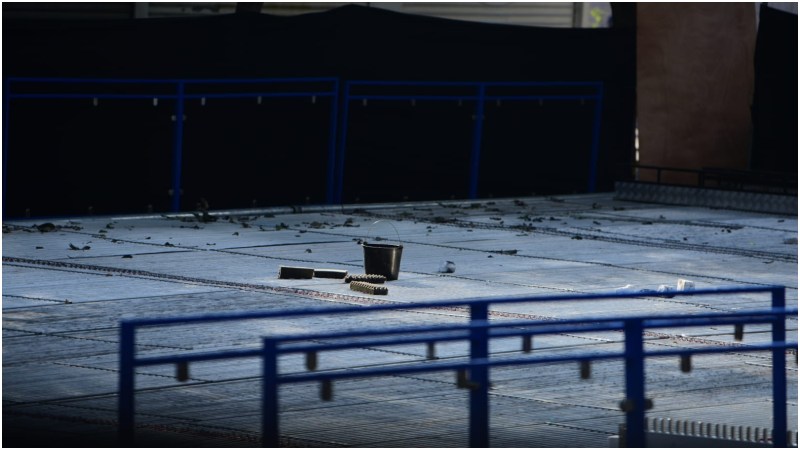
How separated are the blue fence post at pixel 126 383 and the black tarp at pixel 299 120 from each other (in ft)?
49.5

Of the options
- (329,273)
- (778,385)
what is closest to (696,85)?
(329,273)

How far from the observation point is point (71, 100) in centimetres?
2462

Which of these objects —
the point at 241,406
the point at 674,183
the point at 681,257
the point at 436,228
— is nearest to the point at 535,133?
the point at 674,183

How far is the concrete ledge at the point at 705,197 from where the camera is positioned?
94.8ft

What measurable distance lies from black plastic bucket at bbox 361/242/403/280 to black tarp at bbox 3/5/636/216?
24.9 feet

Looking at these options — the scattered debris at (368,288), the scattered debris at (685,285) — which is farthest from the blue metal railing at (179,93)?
the scattered debris at (685,285)

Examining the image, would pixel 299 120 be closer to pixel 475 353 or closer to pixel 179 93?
pixel 179 93

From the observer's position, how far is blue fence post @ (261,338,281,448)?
9086 mm

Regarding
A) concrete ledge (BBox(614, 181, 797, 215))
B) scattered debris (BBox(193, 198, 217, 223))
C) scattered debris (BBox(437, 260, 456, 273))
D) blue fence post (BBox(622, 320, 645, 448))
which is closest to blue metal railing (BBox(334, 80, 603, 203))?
concrete ledge (BBox(614, 181, 797, 215))

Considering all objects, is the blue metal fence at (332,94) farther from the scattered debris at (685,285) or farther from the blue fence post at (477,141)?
the scattered debris at (685,285)

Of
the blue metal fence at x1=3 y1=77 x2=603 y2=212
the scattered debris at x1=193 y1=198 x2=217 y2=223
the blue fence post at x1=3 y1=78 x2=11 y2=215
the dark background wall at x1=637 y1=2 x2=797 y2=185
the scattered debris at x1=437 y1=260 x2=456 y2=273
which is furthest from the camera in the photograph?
the dark background wall at x1=637 y1=2 x2=797 y2=185

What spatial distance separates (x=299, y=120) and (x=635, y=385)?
17804mm

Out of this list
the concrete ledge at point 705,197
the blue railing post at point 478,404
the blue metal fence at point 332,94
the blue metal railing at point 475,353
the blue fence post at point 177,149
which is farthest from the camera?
the concrete ledge at point 705,197

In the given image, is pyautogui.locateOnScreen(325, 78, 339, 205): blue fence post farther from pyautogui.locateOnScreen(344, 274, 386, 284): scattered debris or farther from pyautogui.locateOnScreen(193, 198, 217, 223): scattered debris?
pyautogui.locateOnScreen(344, 274, 386, 284): scattered debris
